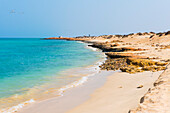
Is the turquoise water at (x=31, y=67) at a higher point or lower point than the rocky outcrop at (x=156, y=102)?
lower

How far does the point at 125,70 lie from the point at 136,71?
Result: 4.06 feet

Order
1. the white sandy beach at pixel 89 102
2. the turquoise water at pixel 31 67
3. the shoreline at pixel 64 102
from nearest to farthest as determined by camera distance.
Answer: the white sandy beach at pixel 89 102 → the shoreline at pixel 64 102 → the turquoise water at pixel 31 67

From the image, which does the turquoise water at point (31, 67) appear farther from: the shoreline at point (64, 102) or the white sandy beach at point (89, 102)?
the white sandy beach at point (89, 102)

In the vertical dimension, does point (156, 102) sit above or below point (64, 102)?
above

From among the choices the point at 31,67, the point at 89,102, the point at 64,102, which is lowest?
the point at 31,67

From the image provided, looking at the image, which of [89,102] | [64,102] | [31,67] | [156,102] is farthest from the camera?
[31,67]

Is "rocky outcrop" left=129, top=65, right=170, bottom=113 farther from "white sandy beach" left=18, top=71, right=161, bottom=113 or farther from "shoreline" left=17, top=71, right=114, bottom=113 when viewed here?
"shoreline" left=17, top=71, right=114, bottom=113

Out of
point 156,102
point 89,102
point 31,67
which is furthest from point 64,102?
point 31,67

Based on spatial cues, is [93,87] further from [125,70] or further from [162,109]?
[162,109]

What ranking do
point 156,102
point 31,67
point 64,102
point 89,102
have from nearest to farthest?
point 156,102
point 89,102
point 64,102
point 31,67

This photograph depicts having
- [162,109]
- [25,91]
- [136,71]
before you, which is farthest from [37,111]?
[136,71]

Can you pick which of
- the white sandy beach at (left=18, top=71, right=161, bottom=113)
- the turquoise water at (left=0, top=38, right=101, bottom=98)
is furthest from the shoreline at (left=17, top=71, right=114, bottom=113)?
the turquoise water at (left=0, top=38, right=101, bottom=98)

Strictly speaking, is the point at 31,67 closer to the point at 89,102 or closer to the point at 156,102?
the point at 89,102

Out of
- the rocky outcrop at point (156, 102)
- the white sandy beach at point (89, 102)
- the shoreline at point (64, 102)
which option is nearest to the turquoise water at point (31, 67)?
the shoreline at point (64, 102)
